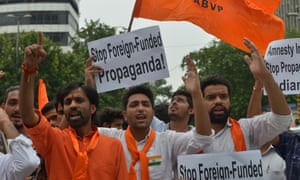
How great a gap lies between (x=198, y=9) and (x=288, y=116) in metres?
2.51

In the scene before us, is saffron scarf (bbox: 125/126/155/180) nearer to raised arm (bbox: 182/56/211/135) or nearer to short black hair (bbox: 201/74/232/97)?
raised arm (bbox: 182/56/211/135)

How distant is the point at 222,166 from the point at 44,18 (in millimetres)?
69771

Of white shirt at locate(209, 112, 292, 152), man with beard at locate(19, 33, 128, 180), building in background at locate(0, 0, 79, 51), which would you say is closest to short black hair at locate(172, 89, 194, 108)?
white shirt at locate(209, 112, 292, 152)

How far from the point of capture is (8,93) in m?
5.72

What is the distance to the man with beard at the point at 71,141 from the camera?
4566mm

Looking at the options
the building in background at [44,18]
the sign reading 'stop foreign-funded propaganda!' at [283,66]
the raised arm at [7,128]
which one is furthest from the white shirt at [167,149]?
the building in background at [44,18]

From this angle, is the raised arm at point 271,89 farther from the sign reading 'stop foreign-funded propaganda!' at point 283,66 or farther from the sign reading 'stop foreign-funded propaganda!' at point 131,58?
the sign reading 'stop foreign-funded propaganda!' at point 283,66

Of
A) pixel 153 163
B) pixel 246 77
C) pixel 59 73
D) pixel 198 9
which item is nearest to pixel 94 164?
pixel 153 163

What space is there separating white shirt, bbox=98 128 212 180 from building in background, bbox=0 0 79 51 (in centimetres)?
6770

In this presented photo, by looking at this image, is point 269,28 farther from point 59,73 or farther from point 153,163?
point 59,73

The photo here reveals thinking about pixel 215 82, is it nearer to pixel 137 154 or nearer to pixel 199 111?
pixel 199 111

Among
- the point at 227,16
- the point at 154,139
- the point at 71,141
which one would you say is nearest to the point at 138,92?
the point at 154,139

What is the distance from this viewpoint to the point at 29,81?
4590mm

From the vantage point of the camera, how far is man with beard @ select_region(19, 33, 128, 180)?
4566 mm
